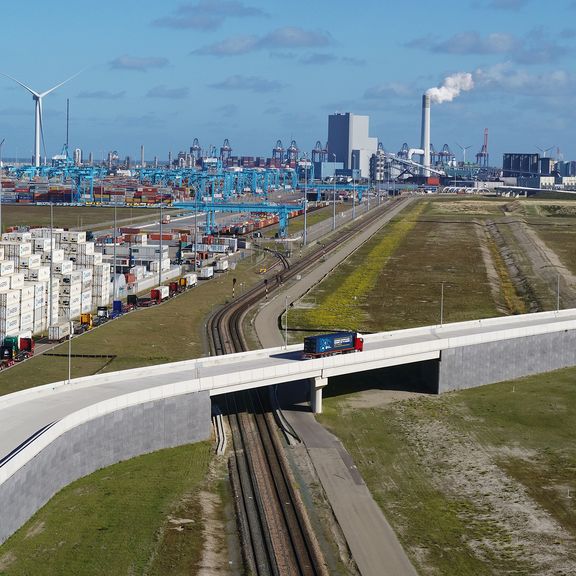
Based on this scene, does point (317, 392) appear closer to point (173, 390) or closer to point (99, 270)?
point (173, 390)

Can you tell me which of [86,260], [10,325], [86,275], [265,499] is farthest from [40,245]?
[265,499]

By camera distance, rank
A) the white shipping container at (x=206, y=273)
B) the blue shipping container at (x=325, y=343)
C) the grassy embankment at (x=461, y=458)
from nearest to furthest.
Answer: the grassy embankment at (x=461, y=458) → the blue shipping container at (x=325, y=343) → the white shipping container at (x=206, y=273)

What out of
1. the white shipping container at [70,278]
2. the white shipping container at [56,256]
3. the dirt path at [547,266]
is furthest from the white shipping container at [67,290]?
the dirt path at [547,266]

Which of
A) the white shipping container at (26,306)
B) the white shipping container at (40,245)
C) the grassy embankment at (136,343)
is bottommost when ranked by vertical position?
the grassy embankment at (136,343)

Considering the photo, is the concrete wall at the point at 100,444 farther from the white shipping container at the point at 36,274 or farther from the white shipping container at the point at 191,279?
the white shipping container at the point at 191,279

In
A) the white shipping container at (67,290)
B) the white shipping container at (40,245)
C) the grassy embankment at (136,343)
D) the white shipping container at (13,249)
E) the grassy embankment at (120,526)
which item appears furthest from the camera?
the white shipping container at (40,245)

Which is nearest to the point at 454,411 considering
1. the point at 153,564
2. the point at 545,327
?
the point at 545,327

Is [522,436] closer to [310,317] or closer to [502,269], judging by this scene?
[310,317]
